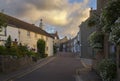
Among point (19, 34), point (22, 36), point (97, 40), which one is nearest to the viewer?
point (97, 40)

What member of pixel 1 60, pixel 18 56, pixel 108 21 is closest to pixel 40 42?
pixel 18 56

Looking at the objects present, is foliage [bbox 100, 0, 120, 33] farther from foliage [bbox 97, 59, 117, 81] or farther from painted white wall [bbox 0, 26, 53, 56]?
painted white wall [bbox 0, 26, 53, 56]

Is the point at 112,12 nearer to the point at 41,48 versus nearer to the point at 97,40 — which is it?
the point at 97,40

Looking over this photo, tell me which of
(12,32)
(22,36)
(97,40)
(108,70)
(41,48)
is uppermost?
(12,32)

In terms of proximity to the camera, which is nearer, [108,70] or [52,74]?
[108,70]

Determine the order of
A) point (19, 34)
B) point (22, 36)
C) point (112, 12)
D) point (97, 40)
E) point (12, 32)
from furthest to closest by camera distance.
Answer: point (22, 36)
point (19, 34)
point (12, 32)
point (97, 40)
point (112, 12)

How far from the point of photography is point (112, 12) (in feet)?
41.3

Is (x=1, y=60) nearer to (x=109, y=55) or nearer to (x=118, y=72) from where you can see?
(x=109, y=55)

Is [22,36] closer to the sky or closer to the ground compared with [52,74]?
closer to the sky

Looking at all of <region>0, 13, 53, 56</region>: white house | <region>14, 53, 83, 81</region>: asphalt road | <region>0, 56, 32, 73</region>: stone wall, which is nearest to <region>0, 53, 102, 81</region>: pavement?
<region>14, 53, 83, 81</region>: asphalt road

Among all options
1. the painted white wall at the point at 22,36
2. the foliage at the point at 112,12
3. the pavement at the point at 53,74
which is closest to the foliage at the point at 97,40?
the pavement at the point at 53,74

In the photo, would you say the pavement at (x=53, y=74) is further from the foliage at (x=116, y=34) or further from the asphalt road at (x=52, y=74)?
the foliage at (x=116, y=34)

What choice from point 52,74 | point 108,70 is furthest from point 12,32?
point 108,70

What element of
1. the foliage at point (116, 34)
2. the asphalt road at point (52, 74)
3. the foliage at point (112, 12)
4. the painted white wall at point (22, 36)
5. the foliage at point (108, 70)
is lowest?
the asphalt road at point (52, 74)
